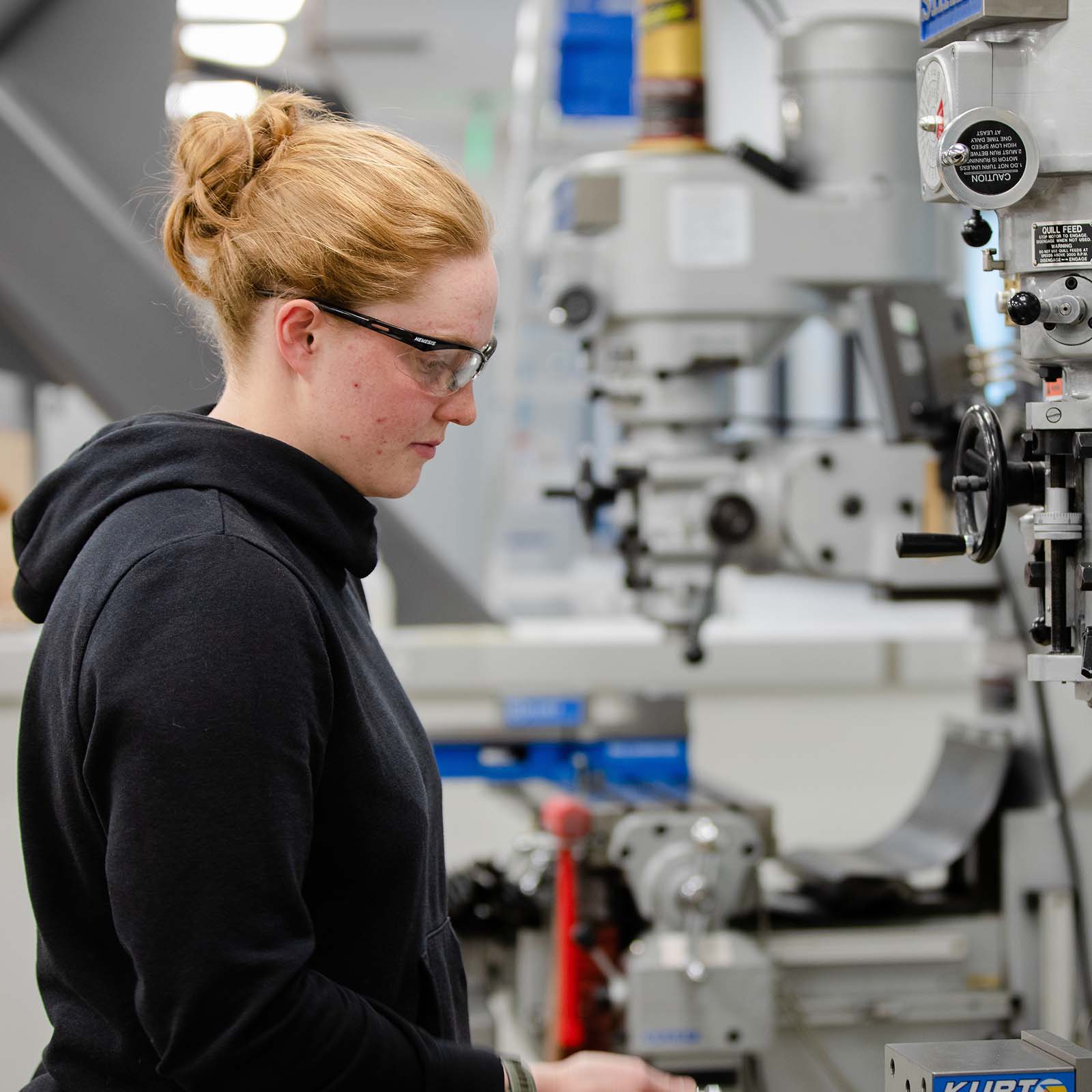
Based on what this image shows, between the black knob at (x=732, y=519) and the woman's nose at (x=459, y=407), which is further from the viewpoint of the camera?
the black knob at (x=732, y=519)

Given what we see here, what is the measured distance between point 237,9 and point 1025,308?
349cm

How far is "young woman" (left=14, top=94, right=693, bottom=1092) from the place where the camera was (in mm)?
840

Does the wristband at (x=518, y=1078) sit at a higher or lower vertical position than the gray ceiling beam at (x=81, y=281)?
lower

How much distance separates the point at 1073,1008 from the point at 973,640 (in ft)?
4.11

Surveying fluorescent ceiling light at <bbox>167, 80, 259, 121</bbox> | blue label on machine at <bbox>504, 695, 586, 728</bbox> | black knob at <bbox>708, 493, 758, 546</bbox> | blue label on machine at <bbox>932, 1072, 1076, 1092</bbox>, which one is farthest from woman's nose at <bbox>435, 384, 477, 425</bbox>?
fluorescent ceiling light at <bbox>167, 80, 259, 121</bbox>

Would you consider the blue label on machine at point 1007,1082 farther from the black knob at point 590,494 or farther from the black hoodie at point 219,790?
the black knob at point 590,494

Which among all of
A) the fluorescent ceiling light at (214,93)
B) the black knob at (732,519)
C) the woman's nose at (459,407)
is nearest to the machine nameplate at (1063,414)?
the woman's nose at (459,407)

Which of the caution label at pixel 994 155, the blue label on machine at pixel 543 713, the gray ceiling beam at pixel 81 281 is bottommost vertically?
the blue label on machine at pixel 543 713

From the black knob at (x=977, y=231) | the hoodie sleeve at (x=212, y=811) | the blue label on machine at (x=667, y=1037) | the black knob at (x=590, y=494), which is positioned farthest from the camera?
the black knob at (x=590, y=494)

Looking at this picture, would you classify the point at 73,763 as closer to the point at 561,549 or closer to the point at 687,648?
the point at 687,648

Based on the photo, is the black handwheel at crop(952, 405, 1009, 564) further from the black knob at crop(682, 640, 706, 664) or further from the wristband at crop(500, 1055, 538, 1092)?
the black knob at crop(682, 640, 706, 664)

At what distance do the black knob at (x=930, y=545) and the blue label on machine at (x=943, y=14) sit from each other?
0.39 m

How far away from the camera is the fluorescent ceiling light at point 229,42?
13.5 feet

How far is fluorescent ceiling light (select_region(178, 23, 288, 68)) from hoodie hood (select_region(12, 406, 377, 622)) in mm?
3393
